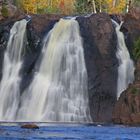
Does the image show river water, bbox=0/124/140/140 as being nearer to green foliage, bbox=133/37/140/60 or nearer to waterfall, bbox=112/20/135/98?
waterfall, bbox=112/20/135/98

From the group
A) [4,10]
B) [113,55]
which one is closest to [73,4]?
[4,10]

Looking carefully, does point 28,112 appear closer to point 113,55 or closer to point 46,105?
point 46,105

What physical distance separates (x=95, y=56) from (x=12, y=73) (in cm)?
1053

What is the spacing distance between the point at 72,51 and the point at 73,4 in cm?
6316

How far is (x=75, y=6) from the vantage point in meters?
144

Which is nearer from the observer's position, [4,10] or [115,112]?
[115,112]

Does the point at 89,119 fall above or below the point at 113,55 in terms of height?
below

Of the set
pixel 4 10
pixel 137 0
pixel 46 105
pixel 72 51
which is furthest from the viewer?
pixel 137 0

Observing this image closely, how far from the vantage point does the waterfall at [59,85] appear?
81.6 metres

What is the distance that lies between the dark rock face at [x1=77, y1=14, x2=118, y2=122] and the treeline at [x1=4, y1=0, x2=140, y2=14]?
4040 centimetres

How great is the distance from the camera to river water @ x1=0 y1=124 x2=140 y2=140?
52.7 meters

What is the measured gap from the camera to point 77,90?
8462cm

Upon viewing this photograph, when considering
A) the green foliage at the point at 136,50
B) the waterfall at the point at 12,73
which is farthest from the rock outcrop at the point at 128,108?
the waterfall at the point at 12,73

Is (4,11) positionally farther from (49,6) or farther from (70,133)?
(49,6)
